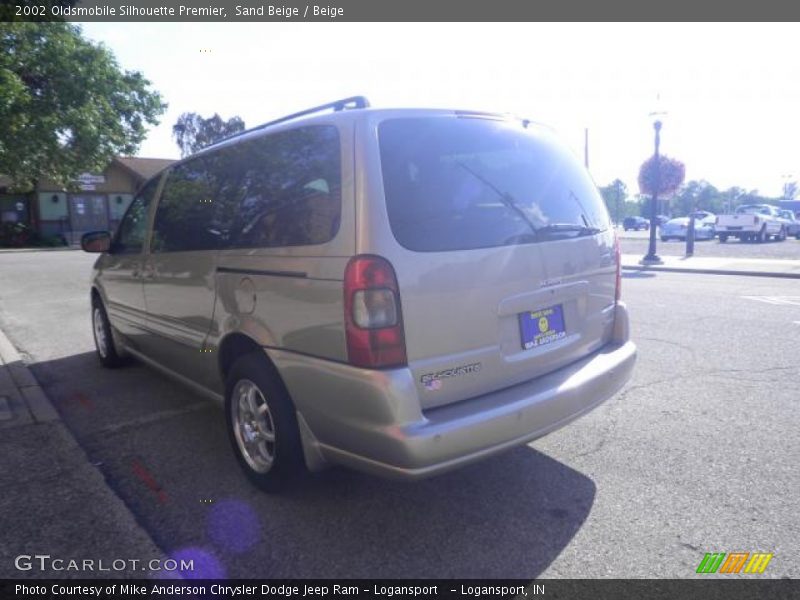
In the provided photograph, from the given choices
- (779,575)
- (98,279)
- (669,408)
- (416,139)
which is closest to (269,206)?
(416,139)

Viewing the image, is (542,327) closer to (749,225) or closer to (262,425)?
→ (262,425)

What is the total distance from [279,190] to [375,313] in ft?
3.17

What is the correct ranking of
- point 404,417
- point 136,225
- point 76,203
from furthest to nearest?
point 76,203, point 136,225, point 404,417

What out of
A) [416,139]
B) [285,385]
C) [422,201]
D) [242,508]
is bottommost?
[242,508]

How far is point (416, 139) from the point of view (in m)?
2.63

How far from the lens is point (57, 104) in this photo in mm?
21766

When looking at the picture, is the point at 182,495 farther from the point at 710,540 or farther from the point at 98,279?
the point at 98,279

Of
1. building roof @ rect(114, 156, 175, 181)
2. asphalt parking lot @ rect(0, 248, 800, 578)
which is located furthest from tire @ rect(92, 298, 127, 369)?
building roof @ rect(114, 156, 175, 181)

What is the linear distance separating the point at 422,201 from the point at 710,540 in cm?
199

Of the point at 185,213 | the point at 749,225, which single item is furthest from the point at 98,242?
the point at 749,225

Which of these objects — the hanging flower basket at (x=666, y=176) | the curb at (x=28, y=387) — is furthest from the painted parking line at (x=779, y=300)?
the hanging flower basket at (x=666, y=176)

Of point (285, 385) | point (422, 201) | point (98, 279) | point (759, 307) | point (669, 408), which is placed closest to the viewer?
point (422, 201)

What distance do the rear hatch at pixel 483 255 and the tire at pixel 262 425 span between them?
81 cm

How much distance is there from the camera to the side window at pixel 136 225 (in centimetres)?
450
